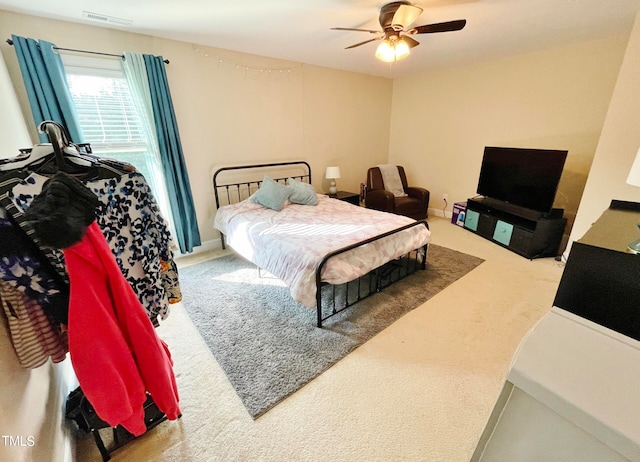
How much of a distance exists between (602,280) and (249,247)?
2.54m

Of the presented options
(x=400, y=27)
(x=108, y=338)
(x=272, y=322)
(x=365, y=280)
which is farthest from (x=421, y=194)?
(x=108, y=338)

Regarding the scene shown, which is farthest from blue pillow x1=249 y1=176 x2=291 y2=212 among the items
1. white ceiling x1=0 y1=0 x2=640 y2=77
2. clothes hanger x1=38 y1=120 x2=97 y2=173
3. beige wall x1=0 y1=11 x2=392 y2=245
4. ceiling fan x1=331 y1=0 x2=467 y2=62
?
clothes hanger x1=38 y1=120 x2=97 y2=173

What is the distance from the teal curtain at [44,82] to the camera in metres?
2.19

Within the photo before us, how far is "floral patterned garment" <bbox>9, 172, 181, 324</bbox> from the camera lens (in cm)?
110

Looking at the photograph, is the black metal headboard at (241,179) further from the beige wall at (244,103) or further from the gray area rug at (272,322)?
the gray area rug at (272,322)

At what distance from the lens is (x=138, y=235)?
3.87ft

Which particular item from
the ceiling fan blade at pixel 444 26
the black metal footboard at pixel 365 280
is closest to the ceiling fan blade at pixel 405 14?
the ceiling fan blade at pixel 444 26

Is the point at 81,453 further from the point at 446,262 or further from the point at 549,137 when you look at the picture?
the point at 549,137

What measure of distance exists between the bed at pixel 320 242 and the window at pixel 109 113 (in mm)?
794

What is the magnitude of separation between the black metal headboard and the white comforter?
37 cm

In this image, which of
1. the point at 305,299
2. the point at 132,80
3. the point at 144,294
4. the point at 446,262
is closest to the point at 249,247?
the point at 305,299

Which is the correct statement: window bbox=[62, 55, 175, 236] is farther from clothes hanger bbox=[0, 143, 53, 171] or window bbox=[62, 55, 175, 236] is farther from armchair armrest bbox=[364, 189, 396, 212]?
armchair armrest bbox=[364, 189, 396, 212]

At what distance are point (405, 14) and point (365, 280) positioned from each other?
2.38 meters

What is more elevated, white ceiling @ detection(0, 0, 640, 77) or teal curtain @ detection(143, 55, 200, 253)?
white ceiling @ detection(0, 0, 640, 77)
